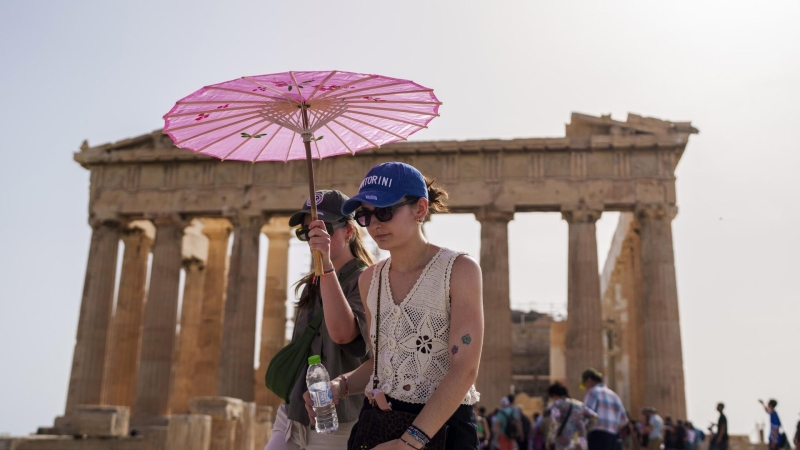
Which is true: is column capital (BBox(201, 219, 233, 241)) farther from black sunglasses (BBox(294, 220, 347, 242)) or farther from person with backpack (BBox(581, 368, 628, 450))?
black sunglasses (BBox(294, 220, 347, 242))

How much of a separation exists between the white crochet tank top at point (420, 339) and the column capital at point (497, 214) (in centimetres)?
2527

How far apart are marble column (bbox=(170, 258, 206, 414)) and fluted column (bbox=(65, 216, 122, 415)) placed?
12.2ft

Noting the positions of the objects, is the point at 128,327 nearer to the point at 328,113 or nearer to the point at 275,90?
the point at 328,113

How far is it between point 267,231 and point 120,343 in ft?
21.7

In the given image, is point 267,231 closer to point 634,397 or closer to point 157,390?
point 157,390

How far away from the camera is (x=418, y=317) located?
12.6ft

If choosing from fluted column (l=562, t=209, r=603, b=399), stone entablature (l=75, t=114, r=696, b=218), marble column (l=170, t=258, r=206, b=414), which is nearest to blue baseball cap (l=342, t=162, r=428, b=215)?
fluted column (l=562, t=209, r=603, b=399)

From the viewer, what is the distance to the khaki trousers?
5.18 meters

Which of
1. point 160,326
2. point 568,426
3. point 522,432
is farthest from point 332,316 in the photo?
point 160,326

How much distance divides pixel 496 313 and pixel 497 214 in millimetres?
3182

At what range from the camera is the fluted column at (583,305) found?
27750 mm

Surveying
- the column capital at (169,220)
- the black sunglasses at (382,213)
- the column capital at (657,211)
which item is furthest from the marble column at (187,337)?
the black sunglasses at (382,213)

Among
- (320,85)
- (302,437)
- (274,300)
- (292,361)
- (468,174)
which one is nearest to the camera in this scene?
(320,85)

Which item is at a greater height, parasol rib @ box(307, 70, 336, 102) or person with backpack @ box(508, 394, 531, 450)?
parasol rib @ box(307, 70, 336, 102)
